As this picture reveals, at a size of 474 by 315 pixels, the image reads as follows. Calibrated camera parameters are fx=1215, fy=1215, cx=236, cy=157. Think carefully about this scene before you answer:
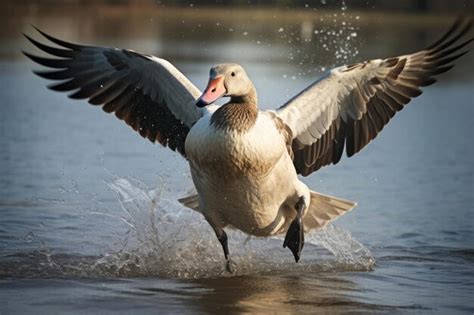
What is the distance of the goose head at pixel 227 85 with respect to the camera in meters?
8.21

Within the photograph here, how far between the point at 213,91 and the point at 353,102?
1897 millimetres

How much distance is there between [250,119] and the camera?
8602mm

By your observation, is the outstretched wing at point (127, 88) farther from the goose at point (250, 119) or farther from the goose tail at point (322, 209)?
the goose tail at point (322, 209)

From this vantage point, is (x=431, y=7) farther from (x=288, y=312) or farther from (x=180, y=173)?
(x=288, y=312)

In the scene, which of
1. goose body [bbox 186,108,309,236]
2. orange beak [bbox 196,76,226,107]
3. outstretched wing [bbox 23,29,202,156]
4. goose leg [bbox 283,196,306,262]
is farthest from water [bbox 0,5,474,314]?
orange beak [bbox 196,76,226,107]

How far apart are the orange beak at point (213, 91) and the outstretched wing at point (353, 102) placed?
1080mm

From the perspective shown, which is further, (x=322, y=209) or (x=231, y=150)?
(x=322, y=209)

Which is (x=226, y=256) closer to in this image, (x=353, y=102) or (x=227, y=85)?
(x=227, y=85)

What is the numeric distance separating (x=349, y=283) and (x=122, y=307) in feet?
6.32

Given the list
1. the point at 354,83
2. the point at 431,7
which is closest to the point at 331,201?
the point at 354,83

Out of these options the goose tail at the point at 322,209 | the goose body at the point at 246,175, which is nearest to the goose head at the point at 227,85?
the goose body at the point at 246,175

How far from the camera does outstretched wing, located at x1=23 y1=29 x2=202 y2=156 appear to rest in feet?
31.8

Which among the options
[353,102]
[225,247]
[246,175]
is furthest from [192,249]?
[353,102]

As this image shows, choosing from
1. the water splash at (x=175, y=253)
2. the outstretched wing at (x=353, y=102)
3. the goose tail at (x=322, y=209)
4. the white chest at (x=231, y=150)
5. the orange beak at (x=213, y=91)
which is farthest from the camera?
Result: the goose tail at (x=322, y=209)
